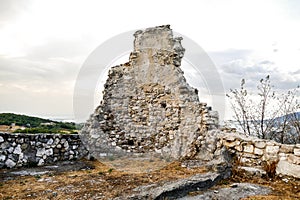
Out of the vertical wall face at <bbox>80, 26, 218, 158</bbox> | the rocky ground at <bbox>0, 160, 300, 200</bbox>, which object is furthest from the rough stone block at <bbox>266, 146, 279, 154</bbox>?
the vertical wall face at <bbox>80, 26, 218, 158</bbox>

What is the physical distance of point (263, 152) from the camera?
21.6ft

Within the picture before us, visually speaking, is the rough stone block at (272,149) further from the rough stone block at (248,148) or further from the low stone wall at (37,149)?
the low stone wall at (37,149)

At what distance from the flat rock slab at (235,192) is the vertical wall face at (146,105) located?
3.11 m

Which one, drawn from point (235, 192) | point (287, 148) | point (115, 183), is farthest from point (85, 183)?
point (287, 148)

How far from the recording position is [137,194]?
4602 mm

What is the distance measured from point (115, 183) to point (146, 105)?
13.5 ft

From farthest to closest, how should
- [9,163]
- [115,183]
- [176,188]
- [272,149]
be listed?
1. [9,163]
2. [272,149]
3. [115,183]
4. [176,188]

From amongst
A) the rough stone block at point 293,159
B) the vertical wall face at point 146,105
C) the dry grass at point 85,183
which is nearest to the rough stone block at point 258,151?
the rough stone block at point 293,159

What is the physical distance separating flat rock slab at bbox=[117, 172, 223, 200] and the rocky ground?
93mm

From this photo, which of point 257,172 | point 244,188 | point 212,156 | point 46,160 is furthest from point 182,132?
point 46,160

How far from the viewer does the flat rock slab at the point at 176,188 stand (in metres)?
4.57

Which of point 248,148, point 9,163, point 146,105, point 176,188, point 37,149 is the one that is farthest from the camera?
point 146,105

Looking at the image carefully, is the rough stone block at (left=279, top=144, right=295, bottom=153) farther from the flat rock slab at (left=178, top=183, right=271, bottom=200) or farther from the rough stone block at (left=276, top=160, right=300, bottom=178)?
the flat rock slab at (left=178, top=183, right=271, bottom=200)

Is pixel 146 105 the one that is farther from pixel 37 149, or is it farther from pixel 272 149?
pixel 272 149
